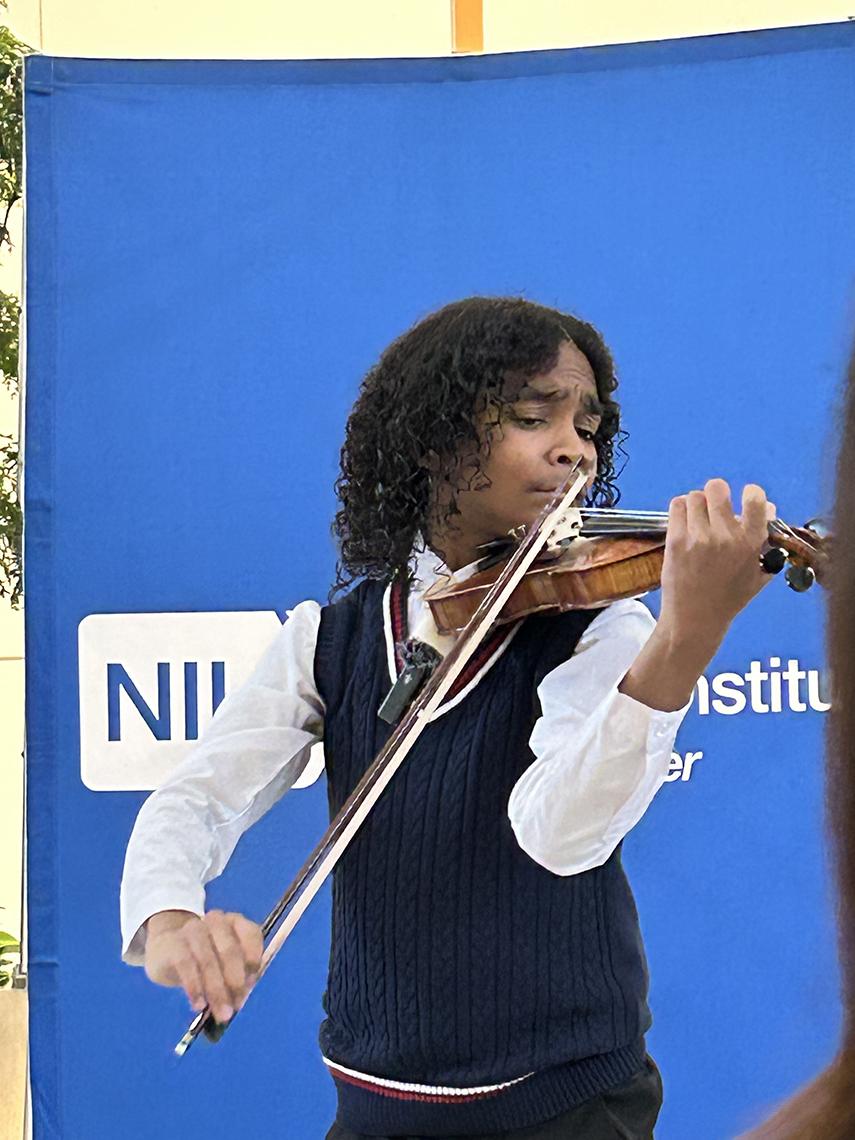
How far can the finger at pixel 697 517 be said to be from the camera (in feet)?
5.20

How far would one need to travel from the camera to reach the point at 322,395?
6.95 feet

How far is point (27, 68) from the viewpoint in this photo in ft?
7.01

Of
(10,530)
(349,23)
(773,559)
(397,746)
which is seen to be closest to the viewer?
(773,559)

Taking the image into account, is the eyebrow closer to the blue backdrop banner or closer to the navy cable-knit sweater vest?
the blue backdrop banner

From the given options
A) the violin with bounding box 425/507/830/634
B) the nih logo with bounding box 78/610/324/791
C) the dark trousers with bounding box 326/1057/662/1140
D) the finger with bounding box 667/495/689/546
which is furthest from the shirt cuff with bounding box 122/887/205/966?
the finger with bounding box 667/495/689/546

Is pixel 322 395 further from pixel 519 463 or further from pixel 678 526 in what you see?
pixel 678 526

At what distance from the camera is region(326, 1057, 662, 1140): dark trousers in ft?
5.89

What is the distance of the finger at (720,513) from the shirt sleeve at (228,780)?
0.58m

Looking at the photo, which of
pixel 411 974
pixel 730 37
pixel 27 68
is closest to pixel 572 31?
pixel 730 37

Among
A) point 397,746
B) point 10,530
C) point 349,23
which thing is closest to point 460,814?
point 397,746

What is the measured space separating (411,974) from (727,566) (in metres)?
0.65

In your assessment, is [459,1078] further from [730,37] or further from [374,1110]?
[730,37]

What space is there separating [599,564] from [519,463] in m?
0.26

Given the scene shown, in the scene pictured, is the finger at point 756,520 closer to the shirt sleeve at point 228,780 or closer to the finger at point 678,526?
the finger at point 678,526
